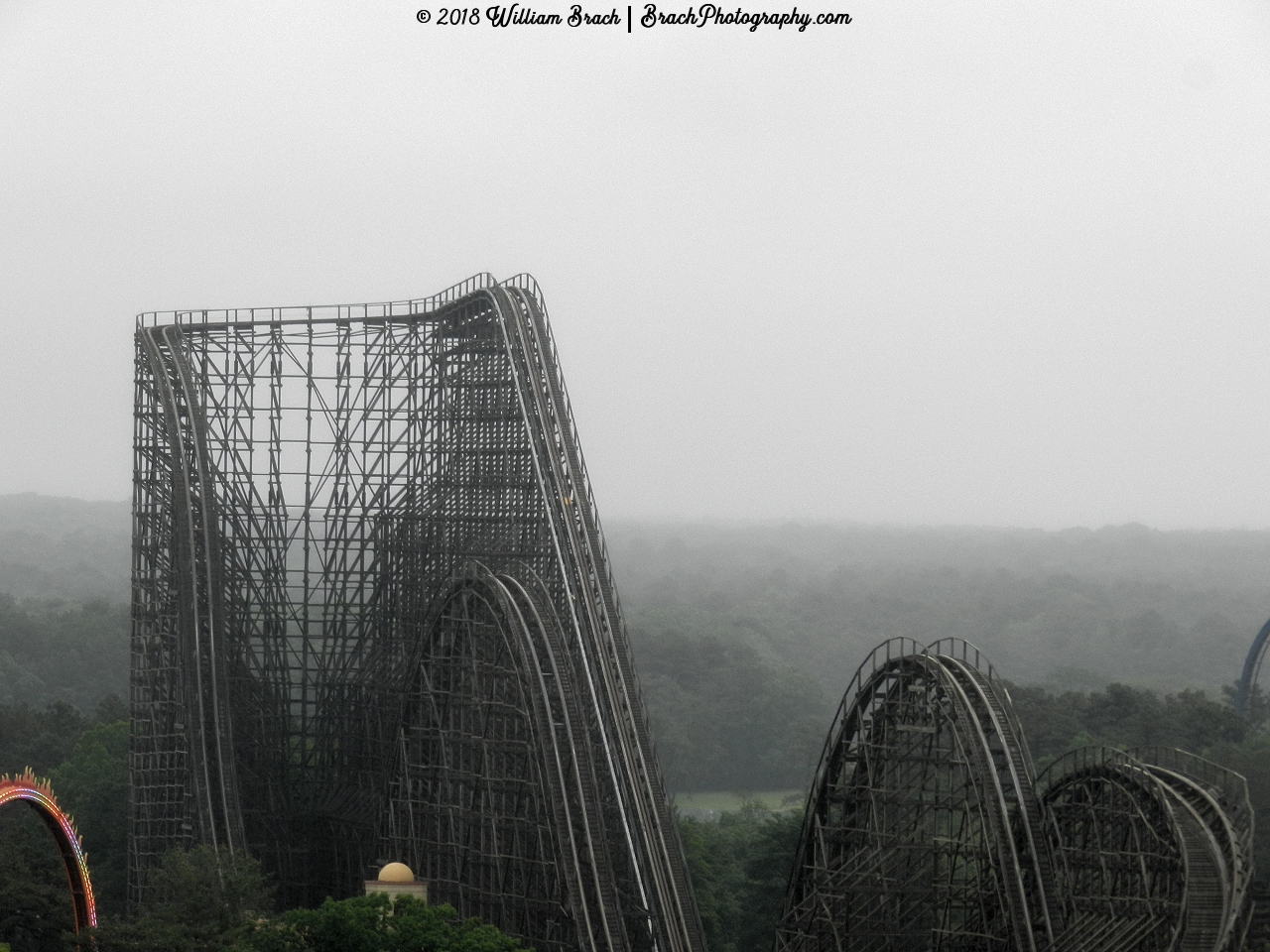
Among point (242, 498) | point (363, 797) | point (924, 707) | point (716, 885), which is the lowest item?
point (716, 885)

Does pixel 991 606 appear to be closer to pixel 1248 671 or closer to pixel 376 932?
pixel 1248 671

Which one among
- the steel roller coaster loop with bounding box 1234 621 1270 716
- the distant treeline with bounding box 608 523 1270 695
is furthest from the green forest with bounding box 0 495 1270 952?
the steel roller coaster loop with bounding box 1234 621 1270 716

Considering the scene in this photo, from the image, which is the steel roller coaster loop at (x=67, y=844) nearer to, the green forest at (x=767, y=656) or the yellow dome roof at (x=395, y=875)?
the green forest at (x=767, y=656)

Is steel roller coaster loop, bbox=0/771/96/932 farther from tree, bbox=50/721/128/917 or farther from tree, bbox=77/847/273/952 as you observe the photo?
tree, bbox=50/721/128/917

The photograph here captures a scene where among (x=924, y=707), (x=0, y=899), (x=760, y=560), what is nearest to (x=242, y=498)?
(x=0, y=899)

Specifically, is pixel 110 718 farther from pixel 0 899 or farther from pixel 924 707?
pixel 924 707

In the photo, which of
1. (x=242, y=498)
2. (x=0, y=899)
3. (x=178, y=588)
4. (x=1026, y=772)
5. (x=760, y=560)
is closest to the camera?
(x=1026, y=772)
